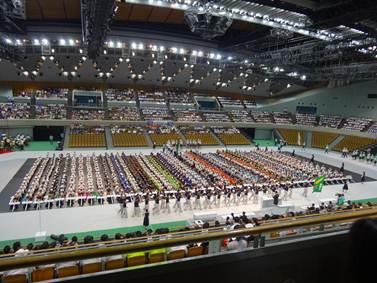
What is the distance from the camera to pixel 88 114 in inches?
1314

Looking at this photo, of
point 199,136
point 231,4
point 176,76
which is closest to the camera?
point 231,4

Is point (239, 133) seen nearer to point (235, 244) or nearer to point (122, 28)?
point (122, 28)

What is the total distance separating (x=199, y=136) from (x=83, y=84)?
16.8 metres

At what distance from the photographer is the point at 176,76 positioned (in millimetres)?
40438

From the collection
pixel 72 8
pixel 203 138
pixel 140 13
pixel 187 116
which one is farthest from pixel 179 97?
pixel 72 8

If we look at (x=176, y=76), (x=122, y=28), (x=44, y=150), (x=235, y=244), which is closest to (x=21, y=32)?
(x=122, y=28)

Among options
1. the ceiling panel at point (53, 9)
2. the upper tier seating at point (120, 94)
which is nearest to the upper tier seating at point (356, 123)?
the upper tier seating at point (120, 94)

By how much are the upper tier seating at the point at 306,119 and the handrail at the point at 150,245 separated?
40.2 meters

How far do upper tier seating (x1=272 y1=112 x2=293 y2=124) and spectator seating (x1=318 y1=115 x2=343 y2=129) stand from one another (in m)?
4.06

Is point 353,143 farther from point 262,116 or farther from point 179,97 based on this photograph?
point 179,97

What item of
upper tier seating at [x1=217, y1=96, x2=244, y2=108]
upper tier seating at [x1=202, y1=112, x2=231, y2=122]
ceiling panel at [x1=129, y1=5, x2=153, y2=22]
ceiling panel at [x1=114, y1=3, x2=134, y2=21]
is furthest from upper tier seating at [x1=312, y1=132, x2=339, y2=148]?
ceiling panel at [x1=114, y1=3, x2=134, y2=21]

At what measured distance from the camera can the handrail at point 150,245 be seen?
1922mm

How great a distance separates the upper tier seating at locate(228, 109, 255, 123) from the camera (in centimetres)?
3975

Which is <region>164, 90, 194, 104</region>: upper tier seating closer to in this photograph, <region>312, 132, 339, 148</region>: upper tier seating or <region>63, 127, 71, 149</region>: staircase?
<region>63, 127, 71, 149</region>: staircase
